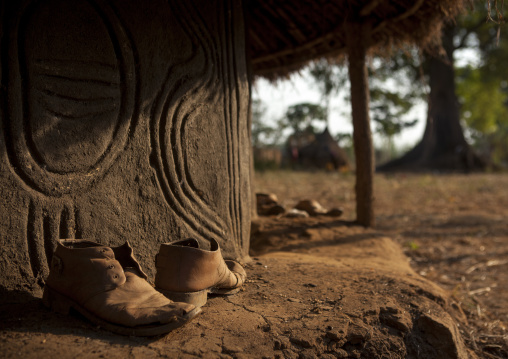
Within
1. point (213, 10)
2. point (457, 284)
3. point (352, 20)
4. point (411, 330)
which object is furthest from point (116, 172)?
point (457, 284)

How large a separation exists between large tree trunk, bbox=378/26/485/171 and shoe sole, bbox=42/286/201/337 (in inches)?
520

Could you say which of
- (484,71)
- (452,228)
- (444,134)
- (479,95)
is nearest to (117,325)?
(452,228)

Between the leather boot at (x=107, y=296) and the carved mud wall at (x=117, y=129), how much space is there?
0.28 meters

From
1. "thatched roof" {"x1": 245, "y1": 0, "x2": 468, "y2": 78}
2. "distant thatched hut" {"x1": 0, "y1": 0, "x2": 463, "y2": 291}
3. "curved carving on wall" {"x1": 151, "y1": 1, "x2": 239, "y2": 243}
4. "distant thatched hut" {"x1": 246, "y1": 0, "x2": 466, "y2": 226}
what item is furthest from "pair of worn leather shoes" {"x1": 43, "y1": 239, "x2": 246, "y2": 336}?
"distant thatched hut" {"x1": 246, "y1": 0, "x2": 466, "y2": 226}

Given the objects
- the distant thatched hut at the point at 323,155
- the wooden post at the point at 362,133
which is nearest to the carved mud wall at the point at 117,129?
the wooden post at the point at 362,133

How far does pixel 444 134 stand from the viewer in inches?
565

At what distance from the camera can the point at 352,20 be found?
13.4 ft

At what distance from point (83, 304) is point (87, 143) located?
0.80m

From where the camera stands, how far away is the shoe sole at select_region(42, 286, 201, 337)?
1678 millimetres

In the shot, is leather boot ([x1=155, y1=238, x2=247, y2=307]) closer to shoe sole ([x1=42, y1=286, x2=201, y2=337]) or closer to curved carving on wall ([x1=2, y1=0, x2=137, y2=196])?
shoe sole ([x1=42, y1=286, x2=201, y2=337])

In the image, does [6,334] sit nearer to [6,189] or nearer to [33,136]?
[6,189]

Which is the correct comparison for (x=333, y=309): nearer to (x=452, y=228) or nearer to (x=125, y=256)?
(x=125, y=256)

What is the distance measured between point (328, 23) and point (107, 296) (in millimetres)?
3355

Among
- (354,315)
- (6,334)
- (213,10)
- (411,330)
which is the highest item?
(213,10)
